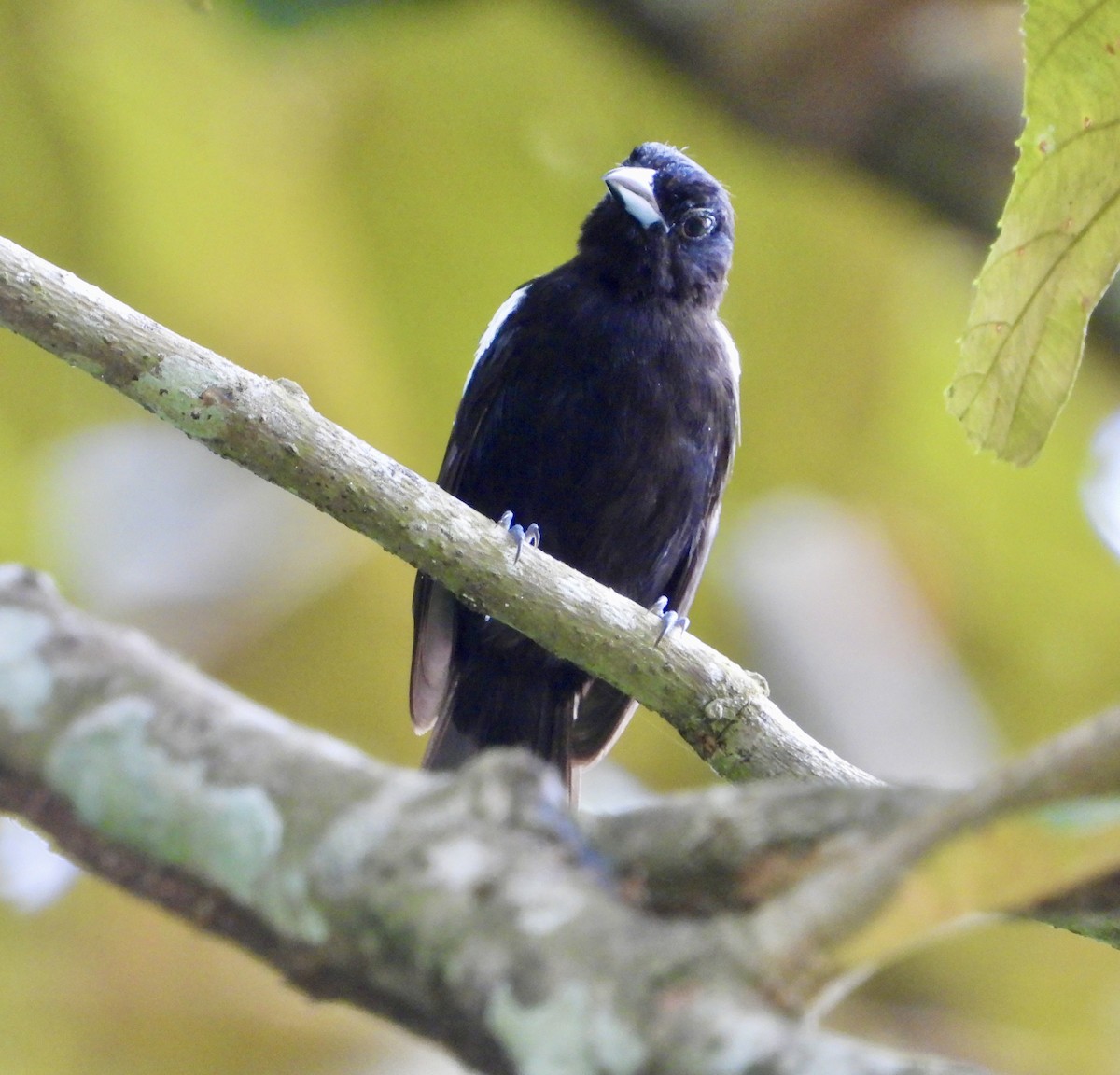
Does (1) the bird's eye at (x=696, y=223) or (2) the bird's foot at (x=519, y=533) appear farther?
(1) the bird's eye at (x=696, y=223)

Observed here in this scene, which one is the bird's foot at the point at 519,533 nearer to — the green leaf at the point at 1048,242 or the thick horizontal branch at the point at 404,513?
the thick horizontal branch at the point at 404,513

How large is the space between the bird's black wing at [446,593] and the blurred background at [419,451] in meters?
1.27

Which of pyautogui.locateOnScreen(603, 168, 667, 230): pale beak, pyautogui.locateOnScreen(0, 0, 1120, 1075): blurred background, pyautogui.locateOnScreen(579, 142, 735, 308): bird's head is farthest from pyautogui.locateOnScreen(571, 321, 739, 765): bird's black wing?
pyautogui.locateOnScreen(0, 0, 1120, 1075): blurred background

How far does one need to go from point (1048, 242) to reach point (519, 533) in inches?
44.3

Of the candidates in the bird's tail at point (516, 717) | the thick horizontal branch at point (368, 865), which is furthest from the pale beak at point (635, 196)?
the thick horizontal branch at point (368, 865)

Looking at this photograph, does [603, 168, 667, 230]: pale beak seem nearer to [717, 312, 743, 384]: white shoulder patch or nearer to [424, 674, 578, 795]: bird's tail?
[717, 312, 743, 384]: white shoulder patch

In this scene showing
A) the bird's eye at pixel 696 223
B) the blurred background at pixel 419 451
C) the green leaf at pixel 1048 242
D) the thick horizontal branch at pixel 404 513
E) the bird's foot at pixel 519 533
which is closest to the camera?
the green leaf at pixel 1048 242

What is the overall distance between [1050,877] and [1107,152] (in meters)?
1.51

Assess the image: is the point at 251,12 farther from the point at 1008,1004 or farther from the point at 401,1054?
the point at 1008,1004

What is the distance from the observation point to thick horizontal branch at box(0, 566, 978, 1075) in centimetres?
104

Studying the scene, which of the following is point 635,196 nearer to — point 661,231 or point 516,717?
point 661,231

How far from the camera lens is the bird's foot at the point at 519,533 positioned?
271 cm

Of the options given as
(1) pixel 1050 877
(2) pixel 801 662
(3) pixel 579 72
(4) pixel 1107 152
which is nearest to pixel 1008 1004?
(2) pixel 801 662

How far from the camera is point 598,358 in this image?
3.86 m
